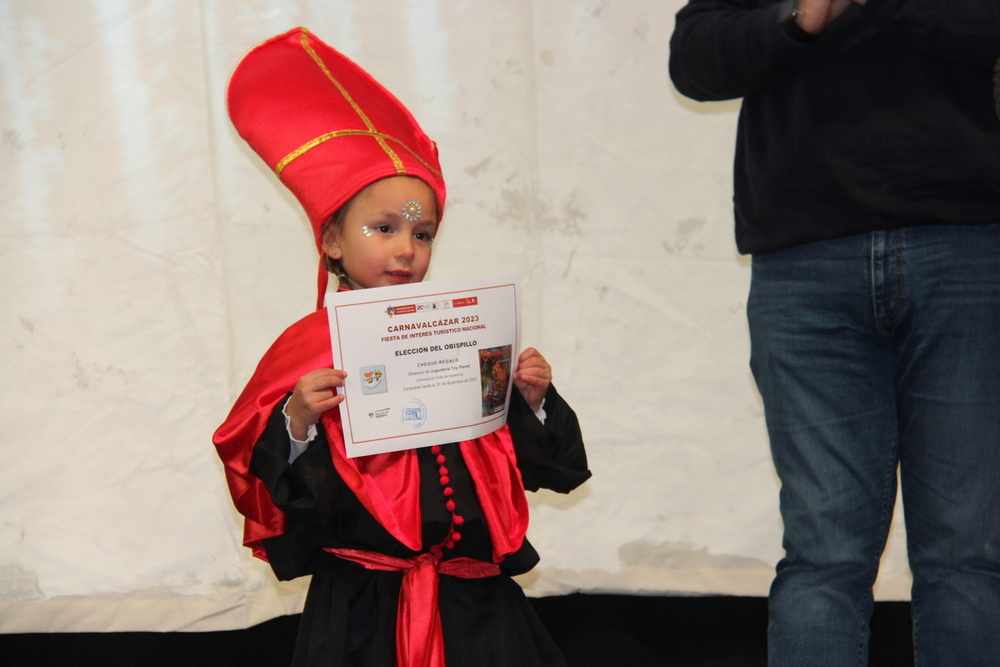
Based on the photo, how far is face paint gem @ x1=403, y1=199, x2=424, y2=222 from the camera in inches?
45.4

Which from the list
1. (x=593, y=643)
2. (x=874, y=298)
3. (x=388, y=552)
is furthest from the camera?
(x=593, y=643)

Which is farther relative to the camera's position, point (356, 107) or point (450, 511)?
point (356, 107)

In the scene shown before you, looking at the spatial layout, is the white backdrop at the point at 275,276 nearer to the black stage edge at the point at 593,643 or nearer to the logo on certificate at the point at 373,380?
the black stage edge at the point at 593,643

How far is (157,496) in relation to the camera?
73.7 inches

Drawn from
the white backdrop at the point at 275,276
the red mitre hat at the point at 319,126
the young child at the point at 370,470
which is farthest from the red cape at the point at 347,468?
the white backdrop at the point at 275,276

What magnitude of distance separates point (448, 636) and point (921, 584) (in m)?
0.56

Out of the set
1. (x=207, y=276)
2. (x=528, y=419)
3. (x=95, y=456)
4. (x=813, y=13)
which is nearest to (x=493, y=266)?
(x=207, y=276)

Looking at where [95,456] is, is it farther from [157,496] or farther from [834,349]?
[834,349]

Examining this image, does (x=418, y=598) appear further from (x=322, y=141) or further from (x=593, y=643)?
(x=593, y=643)

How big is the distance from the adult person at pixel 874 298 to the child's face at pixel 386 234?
0.42 metres

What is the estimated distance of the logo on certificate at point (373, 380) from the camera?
1.05 metres

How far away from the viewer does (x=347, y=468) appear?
109 centimetres

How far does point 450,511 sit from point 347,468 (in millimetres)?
139

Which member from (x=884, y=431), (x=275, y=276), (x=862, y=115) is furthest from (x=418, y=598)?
(x=275, y=276)
